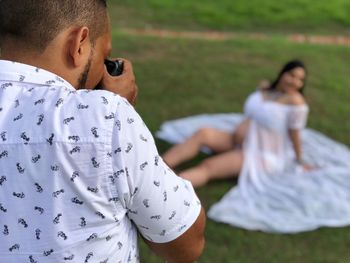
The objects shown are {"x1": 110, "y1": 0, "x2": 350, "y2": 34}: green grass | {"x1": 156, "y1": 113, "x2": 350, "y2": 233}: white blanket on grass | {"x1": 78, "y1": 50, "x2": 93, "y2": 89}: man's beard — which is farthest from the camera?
{"x1": 110, "y1": 0, "x2": 350, "y2": 34}: green grass

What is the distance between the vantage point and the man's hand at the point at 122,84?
1500 millimetres

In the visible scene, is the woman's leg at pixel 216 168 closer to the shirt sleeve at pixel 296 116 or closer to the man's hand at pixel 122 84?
the shirt sleeve at pixel 296 116

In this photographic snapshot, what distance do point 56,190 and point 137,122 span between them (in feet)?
0.74

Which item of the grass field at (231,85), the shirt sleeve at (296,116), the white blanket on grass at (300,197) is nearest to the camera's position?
the grass field at (231,85)

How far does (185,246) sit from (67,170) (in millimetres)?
409

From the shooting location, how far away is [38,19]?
129 centimetres

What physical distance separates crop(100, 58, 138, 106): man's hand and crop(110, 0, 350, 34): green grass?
7.64 meters

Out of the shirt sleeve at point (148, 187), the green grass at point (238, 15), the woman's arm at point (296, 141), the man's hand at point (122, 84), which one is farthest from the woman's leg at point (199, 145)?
the green grass at point (238, 15)

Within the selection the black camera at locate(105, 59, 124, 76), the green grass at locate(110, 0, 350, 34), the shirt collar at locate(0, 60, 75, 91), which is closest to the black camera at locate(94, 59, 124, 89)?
the black camera at locate(105, 59, 124, 76)

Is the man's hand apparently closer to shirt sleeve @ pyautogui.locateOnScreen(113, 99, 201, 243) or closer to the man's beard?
the man's beard

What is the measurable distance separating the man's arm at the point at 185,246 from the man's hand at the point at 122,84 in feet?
1.19

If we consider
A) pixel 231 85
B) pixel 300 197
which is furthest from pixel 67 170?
pixel 231 85

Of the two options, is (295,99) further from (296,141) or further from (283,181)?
(283,181)

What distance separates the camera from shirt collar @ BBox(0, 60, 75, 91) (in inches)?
51.1
